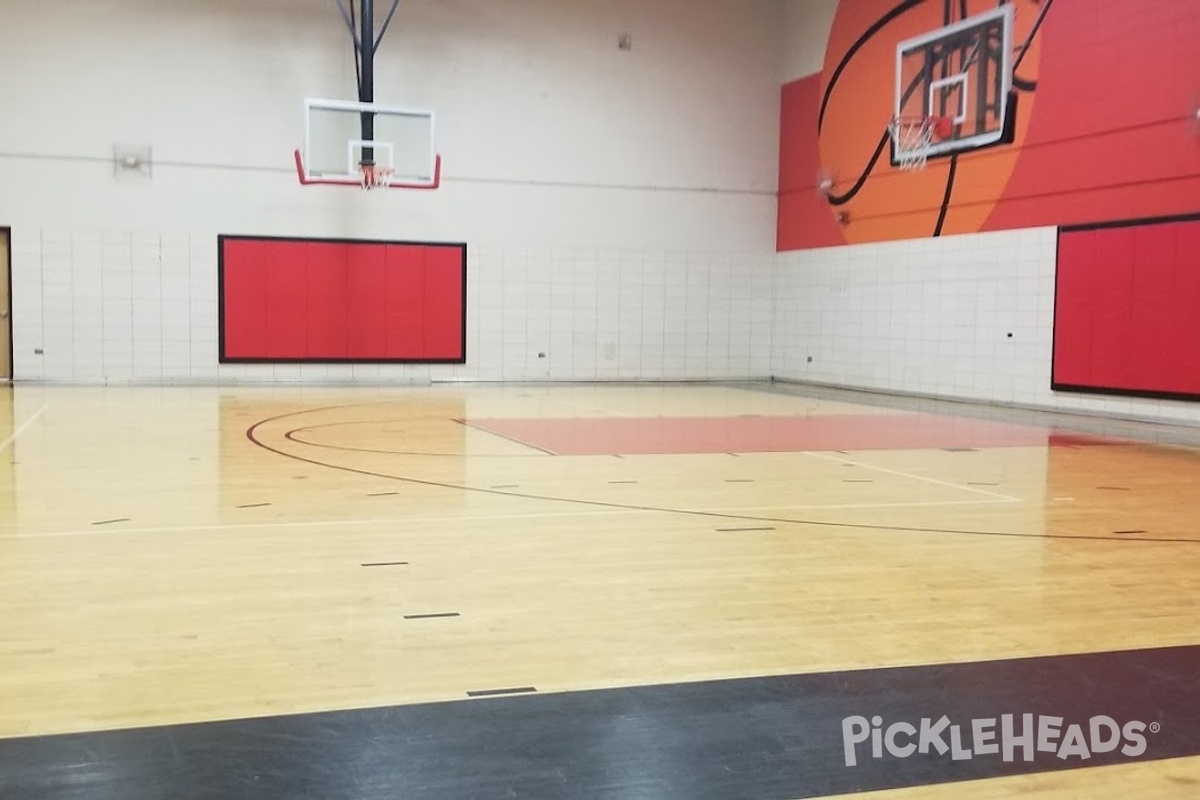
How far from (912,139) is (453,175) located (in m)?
6.24

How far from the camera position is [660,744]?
7.95 ft

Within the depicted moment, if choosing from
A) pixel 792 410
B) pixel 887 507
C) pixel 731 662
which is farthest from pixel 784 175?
pixel 731 662

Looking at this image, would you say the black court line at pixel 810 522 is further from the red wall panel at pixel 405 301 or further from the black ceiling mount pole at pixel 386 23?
the black ceiling mount pole at pixel 386 23

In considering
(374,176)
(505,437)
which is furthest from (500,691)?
(374,176)

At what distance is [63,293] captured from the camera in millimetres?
14109

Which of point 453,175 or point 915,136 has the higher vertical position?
point 915,136

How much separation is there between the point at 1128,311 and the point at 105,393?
36.6 ft

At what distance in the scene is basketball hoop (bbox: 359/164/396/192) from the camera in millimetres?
13727

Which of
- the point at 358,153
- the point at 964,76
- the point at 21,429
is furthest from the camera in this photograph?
the point at 358,153

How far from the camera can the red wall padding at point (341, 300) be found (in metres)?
14.7

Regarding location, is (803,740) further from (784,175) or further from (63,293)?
(784,175)

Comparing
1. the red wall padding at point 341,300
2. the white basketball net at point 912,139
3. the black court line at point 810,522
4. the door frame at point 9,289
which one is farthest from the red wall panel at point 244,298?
the black court line at point 810,522

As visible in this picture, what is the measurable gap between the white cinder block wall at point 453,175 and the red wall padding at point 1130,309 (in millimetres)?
6096

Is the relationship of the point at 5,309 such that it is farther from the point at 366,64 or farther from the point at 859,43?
the point at 859,43
